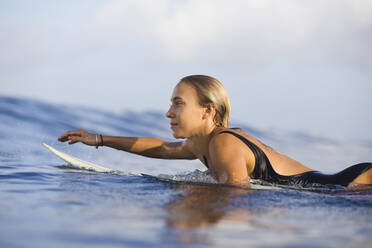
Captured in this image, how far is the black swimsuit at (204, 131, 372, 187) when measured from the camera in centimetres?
369

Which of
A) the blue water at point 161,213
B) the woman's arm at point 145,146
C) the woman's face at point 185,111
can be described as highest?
the woman's face at point 185,111

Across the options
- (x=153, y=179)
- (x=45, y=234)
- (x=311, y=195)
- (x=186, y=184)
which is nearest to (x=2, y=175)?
(x=153, y=179)

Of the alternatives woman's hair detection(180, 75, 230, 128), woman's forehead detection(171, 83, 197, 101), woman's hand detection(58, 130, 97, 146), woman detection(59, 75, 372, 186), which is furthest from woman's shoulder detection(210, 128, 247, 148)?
woman's hand detection(58, 130, 97, 146)

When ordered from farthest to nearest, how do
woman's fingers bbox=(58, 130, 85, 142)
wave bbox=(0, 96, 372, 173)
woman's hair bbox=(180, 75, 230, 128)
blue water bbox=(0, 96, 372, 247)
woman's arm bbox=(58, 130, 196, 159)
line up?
wave bbox=(0, 96, 372, 173) < woman's arm bbox=(58, 130, 196, 159) < woman's fingers bbox=(58, 130, 85, 142) < woman's hair bbox=(180, 75, 230, 128) < blue water bbox=(0, 96, 372, 247)

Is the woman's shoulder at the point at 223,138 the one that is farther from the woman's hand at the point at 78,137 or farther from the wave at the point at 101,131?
the wave at the point at 101,131

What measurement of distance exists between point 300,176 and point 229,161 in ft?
2.66

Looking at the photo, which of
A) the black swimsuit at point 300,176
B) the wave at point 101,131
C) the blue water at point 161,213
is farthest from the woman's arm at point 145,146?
the wave at point 101,131

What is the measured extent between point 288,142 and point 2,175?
14113 mm

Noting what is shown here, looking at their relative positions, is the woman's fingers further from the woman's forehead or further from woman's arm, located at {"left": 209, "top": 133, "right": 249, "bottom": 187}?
woman's arm, located at {"left": 209, "top": 133, "right": 249, "bottom": 187}

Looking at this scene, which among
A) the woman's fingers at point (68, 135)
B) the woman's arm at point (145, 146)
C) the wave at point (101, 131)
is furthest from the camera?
the wave at point (101, 131)

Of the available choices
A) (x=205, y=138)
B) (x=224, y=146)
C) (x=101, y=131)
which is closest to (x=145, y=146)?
(x=205, y=138)

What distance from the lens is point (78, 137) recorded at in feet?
13.9

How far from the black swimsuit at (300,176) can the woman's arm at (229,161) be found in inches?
10.1

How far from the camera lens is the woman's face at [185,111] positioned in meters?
3.62
